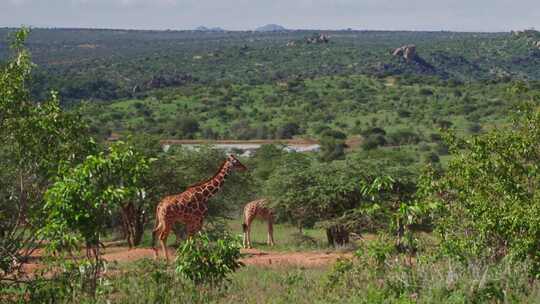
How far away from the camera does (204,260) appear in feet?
32.4

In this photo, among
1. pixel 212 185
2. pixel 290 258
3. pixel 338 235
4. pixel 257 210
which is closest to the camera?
pixel 212 185

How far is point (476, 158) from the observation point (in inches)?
489

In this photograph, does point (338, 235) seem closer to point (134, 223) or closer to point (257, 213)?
point (257, 213)

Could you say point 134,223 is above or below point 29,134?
below

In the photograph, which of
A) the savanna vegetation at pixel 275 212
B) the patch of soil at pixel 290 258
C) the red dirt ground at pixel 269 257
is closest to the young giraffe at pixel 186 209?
the red dirt ground at pixel 269 257

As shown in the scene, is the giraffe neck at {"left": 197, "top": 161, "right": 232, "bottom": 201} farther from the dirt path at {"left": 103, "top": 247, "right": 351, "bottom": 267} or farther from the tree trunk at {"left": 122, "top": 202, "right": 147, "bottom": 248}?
the tree trunk at {"left": 122, "top": 202, "right": 147, "bottom": 248}

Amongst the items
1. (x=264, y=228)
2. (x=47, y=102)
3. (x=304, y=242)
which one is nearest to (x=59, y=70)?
(x=264, y=228)

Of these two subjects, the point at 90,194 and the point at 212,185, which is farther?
the point at 212,185

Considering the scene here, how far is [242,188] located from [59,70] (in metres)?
123

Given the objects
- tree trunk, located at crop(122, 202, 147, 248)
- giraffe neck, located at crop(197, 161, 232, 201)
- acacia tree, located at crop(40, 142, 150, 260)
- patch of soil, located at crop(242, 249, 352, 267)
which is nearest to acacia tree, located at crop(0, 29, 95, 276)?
acacia tree, located at crop(40, 142, 150, 260)

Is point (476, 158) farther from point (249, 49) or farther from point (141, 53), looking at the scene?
point (141, 53)

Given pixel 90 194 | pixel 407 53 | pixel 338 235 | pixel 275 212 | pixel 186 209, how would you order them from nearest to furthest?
pixel 90 194 → pixel 186 209 → pixel 338 235 → pixel 275 212 → pixel 407 53

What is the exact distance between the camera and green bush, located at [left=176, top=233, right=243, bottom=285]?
9742mm

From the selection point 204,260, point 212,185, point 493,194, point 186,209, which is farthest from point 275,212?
point 204,260
